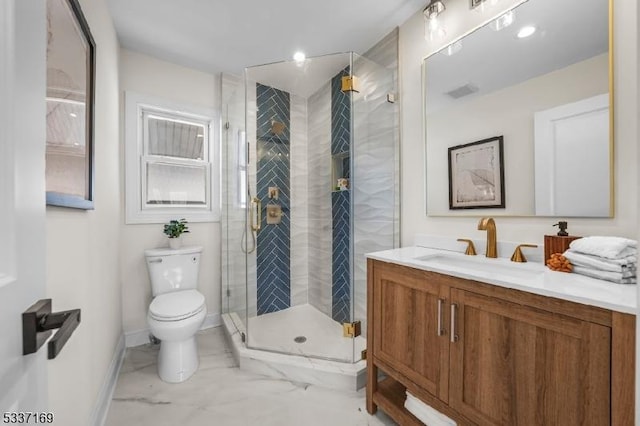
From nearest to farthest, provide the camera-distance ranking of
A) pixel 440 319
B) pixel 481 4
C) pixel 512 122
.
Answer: pixel 440 319 → pixel 512 122 → pixel 481 4

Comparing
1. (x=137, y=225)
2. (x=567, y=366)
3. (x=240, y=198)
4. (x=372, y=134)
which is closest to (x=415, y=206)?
(x=372, y=134)

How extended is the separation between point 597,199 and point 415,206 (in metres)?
0.91

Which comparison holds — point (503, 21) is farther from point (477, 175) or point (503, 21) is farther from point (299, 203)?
point (299, 203)

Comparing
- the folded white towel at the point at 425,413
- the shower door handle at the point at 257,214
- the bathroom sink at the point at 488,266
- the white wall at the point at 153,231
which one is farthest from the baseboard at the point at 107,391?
the bathroom sink at the point at 488,266

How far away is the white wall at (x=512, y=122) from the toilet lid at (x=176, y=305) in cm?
172

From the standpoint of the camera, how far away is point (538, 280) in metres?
0.99

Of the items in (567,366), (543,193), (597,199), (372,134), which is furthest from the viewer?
(372,134)

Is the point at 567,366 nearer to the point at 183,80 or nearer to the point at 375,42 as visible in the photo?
the point at 375,42

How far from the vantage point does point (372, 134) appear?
210 centimetres

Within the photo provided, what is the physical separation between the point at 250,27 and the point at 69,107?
1.38m

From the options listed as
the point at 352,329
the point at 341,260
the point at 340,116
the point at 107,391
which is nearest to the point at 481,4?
the point at 340,116

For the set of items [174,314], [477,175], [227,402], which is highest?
[477,175]

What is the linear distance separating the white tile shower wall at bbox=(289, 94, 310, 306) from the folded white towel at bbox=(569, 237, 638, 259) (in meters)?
2.09

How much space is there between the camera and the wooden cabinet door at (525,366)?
786 mm
